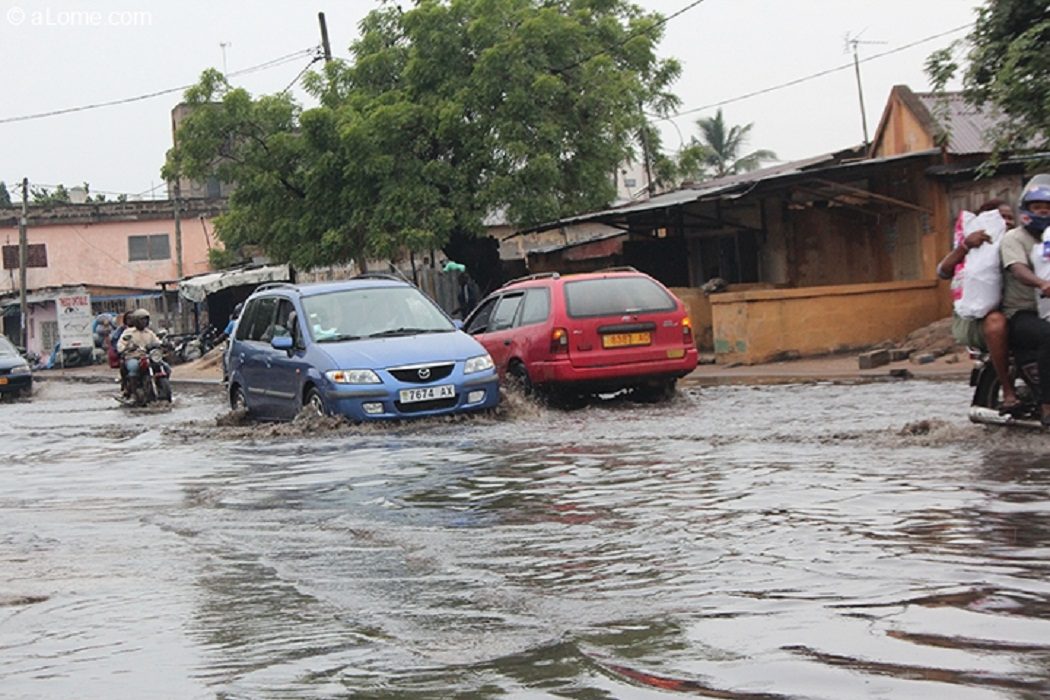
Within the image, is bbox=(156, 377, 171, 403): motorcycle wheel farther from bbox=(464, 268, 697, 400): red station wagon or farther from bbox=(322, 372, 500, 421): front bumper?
bbox=(322, 372, 500, 421): front bumper

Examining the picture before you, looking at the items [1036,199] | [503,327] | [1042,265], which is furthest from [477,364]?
[1042,265]

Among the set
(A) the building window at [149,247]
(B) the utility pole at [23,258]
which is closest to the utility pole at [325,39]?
(B) the utility pole at [23,258]

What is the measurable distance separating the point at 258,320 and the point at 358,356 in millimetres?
2686

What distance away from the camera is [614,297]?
16953mm

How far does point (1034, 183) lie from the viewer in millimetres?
10102

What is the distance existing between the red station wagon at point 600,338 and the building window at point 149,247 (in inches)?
1996

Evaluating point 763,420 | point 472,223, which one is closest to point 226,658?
point 763,420

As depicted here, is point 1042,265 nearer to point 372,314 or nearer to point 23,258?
point 372,314

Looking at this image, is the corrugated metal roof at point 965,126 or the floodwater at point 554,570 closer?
the floodwater at point 554,570

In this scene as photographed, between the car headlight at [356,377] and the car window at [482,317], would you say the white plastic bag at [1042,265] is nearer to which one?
the car headlight at [356,377]

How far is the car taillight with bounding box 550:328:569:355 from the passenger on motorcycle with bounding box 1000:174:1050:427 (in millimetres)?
6987

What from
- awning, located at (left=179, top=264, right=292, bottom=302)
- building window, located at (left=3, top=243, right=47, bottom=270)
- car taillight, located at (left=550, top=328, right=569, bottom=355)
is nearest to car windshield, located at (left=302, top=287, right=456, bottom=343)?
car taillight, located at (left=550, top=328, right=569, bottom=355)

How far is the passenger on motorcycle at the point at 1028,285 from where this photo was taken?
9802 millimetres

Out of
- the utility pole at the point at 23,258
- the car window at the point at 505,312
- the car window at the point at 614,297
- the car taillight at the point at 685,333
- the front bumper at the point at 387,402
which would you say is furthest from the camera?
the utility pole at the point at 23,258
